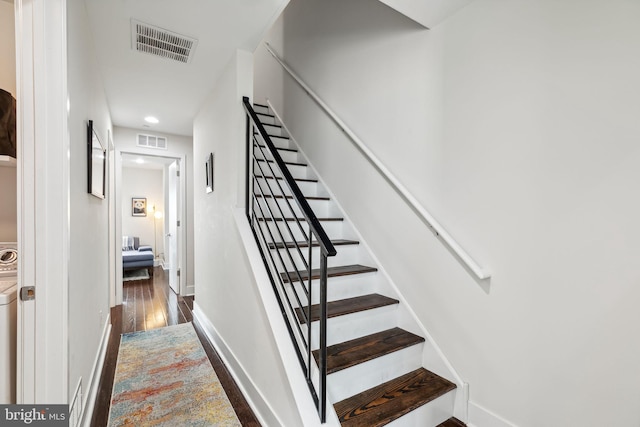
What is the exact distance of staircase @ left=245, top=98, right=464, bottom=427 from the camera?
1.46 meters

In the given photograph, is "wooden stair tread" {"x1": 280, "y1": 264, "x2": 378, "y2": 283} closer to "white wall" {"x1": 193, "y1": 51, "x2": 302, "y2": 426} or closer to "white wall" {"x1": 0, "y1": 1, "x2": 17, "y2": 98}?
"white wall" {"x1": 193, "y1": 51, "x2": 302, "y2": 426}

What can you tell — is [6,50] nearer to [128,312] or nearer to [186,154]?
[186,154]

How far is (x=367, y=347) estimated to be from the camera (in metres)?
1.74

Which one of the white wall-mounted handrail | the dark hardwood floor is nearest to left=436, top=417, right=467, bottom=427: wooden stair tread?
the white wall-mounted handrail

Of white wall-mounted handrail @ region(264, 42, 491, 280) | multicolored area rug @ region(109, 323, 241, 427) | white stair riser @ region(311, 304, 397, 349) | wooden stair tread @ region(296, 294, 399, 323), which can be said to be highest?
white wall-mounted handrail @ region(264, 42, 491, 280)

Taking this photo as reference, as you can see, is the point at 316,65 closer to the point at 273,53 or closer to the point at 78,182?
the point at 273,53

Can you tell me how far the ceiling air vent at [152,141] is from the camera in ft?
13.6

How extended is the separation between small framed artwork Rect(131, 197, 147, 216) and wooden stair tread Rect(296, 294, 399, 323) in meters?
7.52

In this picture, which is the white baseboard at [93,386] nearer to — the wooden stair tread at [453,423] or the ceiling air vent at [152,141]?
the wooden stair tread at [453,423]

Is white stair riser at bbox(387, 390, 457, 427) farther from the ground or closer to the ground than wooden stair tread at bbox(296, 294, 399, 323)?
closer to the ground

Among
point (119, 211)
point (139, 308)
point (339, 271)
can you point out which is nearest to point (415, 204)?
point (339, 271)

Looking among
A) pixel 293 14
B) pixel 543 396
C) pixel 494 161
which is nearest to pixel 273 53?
pixel 293 14

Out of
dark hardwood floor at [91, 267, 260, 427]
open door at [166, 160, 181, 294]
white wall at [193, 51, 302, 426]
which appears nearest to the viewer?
white wall at [193, 51, 302, 426]

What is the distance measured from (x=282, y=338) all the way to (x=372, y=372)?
574 millimetres
